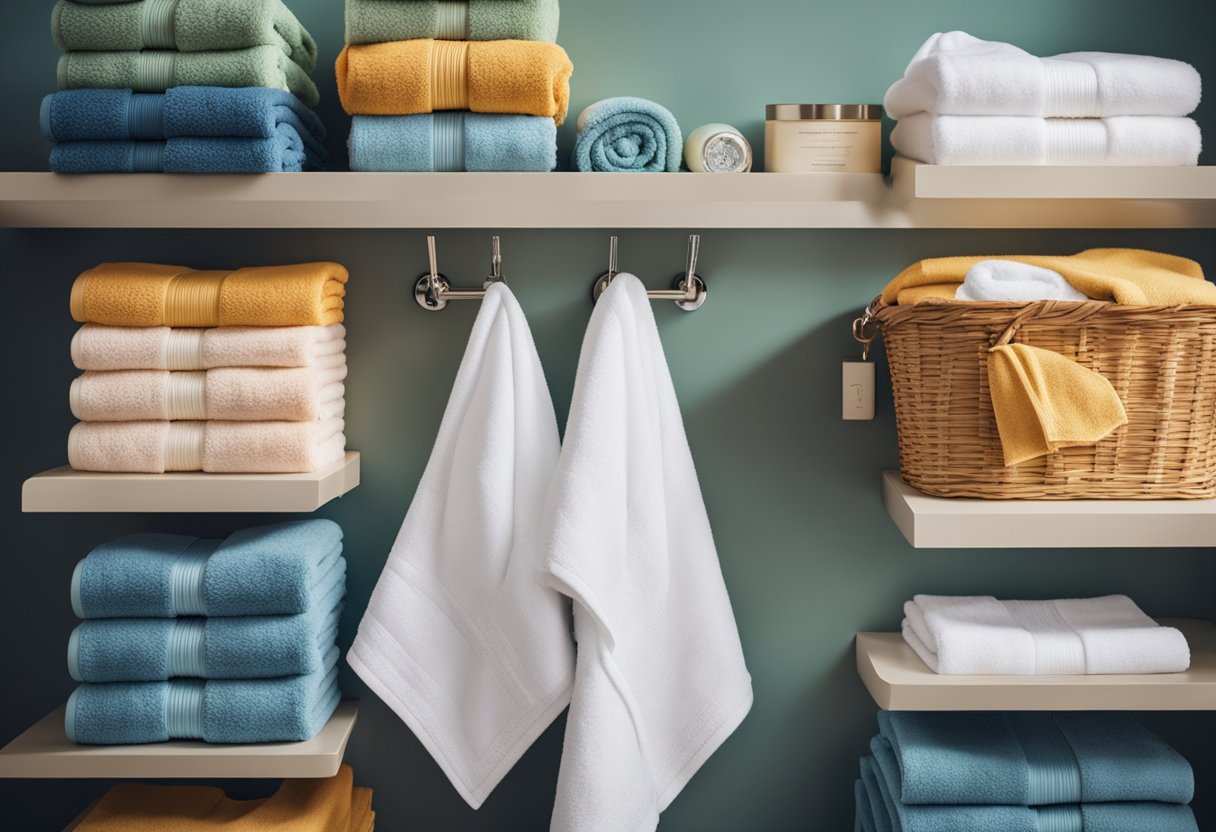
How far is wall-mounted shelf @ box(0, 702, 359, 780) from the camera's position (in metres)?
1.21

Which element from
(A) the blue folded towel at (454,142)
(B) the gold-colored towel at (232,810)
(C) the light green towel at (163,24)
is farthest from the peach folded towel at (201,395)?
(B) the gold-colored towel at (232,810)

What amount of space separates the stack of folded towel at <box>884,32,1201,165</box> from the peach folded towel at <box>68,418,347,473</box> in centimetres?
86

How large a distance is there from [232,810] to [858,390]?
1.03 meters

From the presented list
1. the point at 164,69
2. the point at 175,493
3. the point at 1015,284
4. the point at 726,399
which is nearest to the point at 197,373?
the point at 175,493

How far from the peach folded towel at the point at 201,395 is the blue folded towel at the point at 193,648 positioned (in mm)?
256

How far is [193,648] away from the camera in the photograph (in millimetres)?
1211

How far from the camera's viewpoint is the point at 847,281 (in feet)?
4.54

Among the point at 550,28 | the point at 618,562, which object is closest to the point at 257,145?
the point at 550,28

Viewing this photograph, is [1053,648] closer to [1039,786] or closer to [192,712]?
[1039,786]

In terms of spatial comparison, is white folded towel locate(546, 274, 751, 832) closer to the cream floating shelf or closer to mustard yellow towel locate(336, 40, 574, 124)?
the cream floating shelf

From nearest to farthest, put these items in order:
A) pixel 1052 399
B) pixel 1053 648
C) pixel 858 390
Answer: pixel 1052 399, pixel 1053 648, pixel 858 390

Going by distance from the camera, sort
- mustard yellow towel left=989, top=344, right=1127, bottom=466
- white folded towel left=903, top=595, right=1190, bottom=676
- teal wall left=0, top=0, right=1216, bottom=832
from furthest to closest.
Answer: teal wall left=0, top=0, right=1216, bottom=832
white folded towel left=903, top=595, right=1190, bottom=676
mustard yellow towel left=989, top=344, right=1127, bottom=466

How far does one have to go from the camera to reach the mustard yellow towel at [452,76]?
1152 millimetres

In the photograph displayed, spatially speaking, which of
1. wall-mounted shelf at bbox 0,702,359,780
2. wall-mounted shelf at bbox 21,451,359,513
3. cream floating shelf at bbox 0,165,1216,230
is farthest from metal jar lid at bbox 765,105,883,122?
wall-mounted shelf at bbox 0,702,359,780
